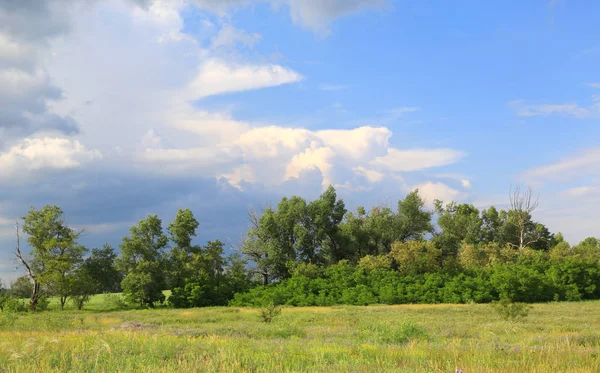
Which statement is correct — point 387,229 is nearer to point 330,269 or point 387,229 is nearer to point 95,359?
point 330,269

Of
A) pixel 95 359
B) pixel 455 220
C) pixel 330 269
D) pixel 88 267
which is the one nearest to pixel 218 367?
pixel 95 359

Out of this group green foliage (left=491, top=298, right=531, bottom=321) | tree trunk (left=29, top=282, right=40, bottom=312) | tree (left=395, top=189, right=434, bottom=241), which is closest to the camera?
green foliage (left=491, top=298, right=531, bottom=321)

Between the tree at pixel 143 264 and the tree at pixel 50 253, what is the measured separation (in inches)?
204

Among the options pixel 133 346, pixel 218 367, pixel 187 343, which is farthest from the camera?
pixel 187 343

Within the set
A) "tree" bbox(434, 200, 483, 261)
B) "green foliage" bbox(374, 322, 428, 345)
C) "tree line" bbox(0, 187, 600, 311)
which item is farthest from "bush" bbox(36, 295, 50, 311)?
"tree" bbox(434, 200, 483, 261)

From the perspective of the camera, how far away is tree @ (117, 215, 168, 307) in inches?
1880

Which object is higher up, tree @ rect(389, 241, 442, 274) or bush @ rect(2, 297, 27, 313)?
tree @ rect(389, 241, 442, 274)

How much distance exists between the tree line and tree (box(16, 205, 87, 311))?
103 mm

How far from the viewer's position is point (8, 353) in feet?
35.1

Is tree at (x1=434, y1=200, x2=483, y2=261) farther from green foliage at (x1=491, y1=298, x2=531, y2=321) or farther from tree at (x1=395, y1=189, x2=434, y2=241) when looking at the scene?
green foliage at (x1=491, y1=298, x2=531, y2=321)

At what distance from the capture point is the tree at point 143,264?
47.8m

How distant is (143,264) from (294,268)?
17.2 metres

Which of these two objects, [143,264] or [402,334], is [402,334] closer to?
[402,334]

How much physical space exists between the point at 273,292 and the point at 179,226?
495 inches
